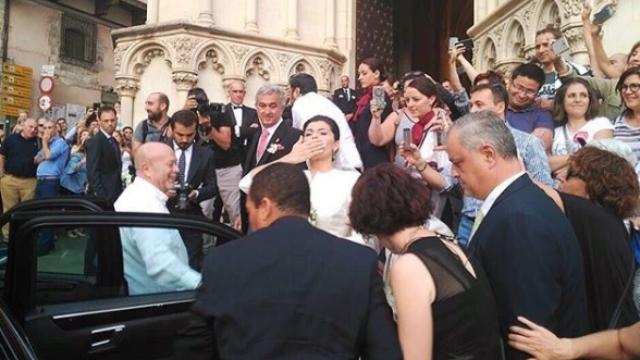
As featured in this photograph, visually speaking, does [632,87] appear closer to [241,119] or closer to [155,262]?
[155,262]

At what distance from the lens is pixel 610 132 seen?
4.16 metres

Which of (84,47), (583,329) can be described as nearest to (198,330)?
(583,329)

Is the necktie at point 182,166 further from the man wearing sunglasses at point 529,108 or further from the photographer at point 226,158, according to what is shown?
the man wearing sunglasses at point 529,108

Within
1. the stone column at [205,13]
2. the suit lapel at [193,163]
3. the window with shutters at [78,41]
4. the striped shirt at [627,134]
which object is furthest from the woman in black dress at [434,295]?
the window with shutters at [78,41]

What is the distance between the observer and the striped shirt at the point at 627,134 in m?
4.11

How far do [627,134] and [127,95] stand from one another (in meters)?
8.33

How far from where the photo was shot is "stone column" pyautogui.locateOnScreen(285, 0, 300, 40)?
10.8 meters

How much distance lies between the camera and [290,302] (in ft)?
6.10

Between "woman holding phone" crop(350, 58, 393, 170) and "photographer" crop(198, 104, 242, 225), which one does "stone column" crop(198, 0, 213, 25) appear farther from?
"woman holding phone" crop(350, 58, 393, 170)

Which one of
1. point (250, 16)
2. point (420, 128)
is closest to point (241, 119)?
point (420, 128)

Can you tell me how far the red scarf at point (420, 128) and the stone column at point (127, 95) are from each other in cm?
713

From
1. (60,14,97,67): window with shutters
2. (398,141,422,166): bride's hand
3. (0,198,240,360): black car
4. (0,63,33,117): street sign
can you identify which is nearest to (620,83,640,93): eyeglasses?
(398,141,422,166): bride's hand

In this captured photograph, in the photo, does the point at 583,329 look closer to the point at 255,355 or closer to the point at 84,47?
the point at 255,355

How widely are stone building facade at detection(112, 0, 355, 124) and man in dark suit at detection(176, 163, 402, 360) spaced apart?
27.3 feet
